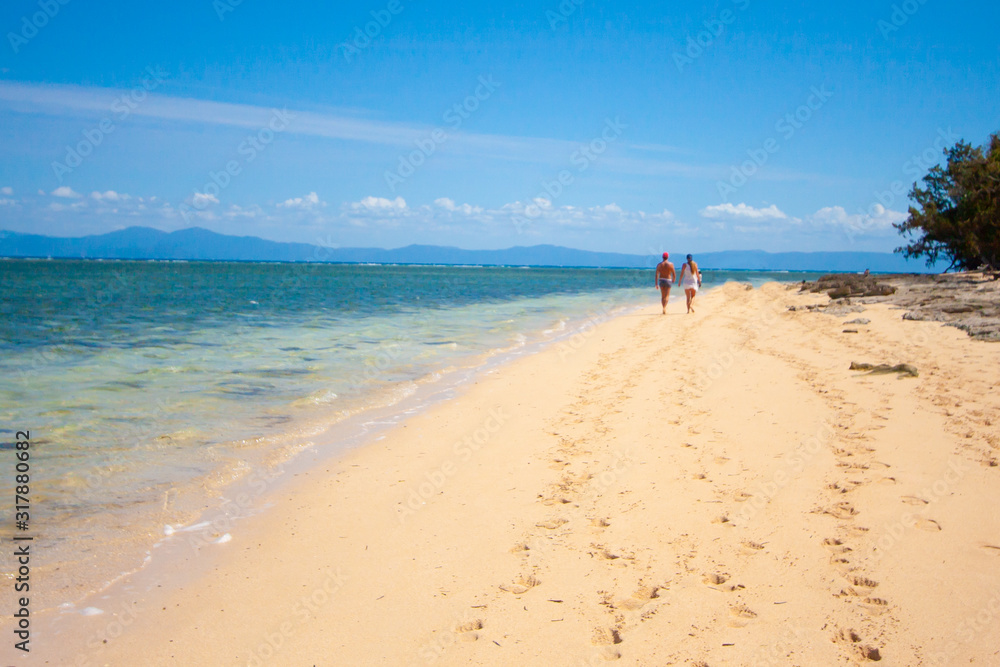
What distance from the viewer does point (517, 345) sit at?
1454 centimetres

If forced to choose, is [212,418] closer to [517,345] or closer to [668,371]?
[668,371]

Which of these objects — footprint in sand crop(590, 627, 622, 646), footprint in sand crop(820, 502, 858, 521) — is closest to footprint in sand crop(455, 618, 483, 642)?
footprint in sand crop(590, 627, 622, 646)

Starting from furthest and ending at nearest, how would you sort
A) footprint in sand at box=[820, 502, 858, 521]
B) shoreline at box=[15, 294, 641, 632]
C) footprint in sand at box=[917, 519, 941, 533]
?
footprint in sand at box=[820, 502, 858, 521] → footprint in sand at box=[917, 519, 941, 533] → shoreline at box=[15, 294, 641, 632]

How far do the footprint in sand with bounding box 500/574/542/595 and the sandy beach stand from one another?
2 centimetres

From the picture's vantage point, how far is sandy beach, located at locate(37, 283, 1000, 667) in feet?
9.21

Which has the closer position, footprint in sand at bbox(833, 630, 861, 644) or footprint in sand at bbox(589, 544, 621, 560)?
footprint in sand at bbox(833, 630, 861, 644)

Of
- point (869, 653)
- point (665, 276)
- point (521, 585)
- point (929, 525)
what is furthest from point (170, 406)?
point (665, 276)

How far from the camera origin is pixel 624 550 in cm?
364

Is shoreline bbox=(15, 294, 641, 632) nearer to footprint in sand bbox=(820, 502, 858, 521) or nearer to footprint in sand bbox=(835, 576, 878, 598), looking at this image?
footprint in sand bbox=(835, 576, 878, 598)

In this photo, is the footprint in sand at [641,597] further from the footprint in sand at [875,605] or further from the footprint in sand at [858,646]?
the footprint in sand at [875,605]

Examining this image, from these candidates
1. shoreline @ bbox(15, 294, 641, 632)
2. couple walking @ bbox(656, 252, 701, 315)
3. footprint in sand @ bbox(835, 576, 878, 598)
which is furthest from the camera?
couple walking @ bbox(656, 252, 701, 315)

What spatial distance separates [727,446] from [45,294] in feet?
132

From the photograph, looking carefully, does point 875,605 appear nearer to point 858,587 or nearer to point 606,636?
Result: point 858,587

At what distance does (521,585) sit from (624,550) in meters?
0.75
